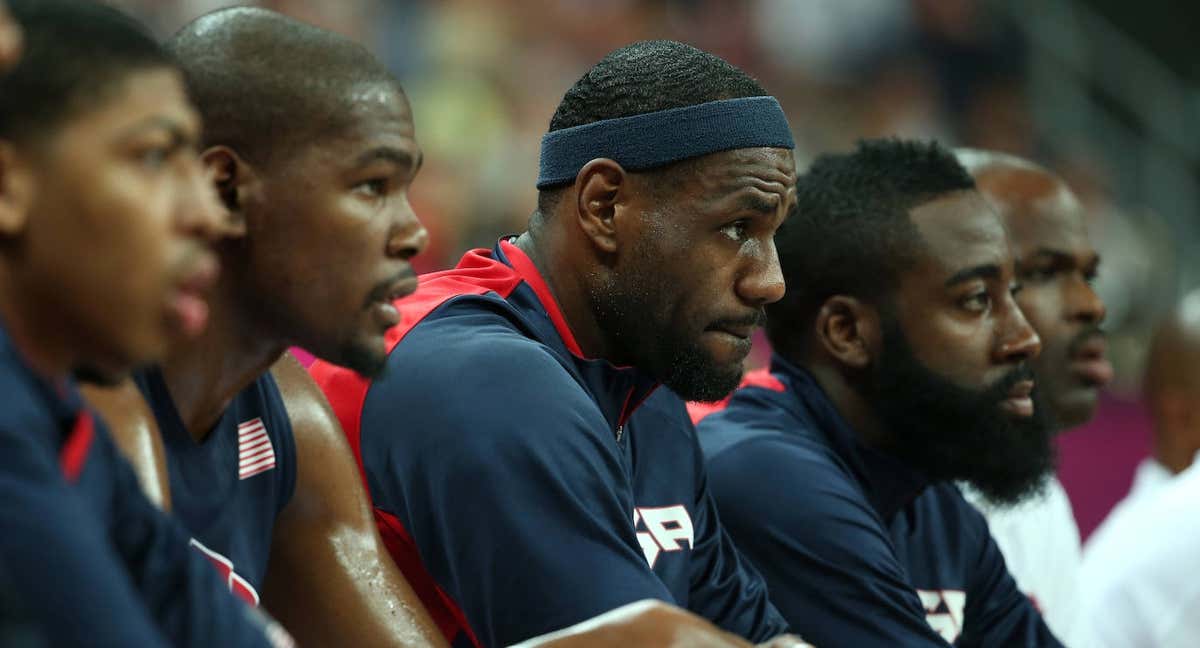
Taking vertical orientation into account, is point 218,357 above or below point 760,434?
above

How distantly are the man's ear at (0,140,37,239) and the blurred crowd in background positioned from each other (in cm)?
477

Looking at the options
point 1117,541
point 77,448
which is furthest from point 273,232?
point 1117,541

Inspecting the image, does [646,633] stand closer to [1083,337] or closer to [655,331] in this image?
[655,331]

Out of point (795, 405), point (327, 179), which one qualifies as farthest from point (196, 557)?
point (795, 405)

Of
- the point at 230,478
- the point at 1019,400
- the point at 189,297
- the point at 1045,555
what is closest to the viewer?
the point at 189,297

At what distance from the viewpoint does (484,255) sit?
2877 mm

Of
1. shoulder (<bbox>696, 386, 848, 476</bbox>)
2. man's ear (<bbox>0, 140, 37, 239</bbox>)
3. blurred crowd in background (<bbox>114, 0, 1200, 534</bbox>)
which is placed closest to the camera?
man's ear (<bbox>0, 140, 37, 239</bbox>)

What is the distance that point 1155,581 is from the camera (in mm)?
3512

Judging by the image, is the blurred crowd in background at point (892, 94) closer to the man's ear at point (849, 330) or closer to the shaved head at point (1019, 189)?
the shaved head at point (1019, 189)

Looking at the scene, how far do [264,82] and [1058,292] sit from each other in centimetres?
273

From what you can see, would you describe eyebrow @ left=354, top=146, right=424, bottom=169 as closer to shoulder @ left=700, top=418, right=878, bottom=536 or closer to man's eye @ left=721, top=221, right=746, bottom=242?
man's eye @ left=721, top=221, right=746, bottom=242

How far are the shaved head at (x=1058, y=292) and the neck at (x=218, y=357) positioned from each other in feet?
8.44

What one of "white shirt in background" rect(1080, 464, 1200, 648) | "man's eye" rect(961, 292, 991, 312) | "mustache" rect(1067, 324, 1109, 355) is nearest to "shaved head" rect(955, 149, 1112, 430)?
"mustache" rect(1067, 324, 1109, 355)

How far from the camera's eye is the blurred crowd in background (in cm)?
677
